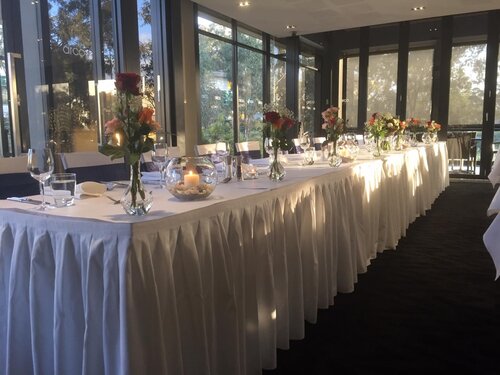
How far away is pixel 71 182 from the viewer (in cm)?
155

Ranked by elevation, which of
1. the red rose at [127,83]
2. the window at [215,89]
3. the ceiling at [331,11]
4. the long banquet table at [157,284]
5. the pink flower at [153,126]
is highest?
the ceiling at [331,11]

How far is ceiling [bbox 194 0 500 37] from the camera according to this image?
684cm

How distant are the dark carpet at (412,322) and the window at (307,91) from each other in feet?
21.6

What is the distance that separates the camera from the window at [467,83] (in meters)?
8.70

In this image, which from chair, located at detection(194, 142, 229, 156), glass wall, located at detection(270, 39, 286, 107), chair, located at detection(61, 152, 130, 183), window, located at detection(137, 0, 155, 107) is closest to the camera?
chair, located at detection(61, 152, 130, 183)

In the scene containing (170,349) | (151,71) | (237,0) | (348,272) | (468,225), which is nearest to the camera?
(170,349)

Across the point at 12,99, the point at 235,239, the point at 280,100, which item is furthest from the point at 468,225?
the point at 280,100

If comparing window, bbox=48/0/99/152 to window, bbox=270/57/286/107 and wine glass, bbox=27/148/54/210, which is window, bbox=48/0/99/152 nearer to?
wine glass, bbox=27/148/54/210

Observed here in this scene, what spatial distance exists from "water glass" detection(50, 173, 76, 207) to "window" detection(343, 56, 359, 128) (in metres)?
9.06

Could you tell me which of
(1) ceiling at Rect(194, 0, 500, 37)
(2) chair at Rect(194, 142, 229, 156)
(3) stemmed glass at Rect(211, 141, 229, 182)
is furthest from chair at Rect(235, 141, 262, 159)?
(1) ceiling at Rect(194, 0, 500, 37)

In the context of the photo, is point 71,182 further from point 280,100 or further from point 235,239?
point 280,100

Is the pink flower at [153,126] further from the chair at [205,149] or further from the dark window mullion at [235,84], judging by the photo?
the dark window mullion at [235,84]

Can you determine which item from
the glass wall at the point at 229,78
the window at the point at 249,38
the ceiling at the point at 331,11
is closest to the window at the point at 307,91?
the glass wall at the point at 229,78

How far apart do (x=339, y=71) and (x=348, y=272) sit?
27.7 ft
